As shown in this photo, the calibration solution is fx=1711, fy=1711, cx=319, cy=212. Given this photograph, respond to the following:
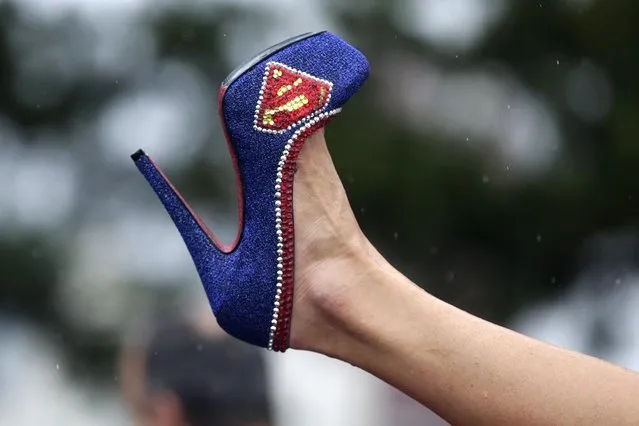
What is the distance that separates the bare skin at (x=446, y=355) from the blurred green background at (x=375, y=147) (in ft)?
9.41

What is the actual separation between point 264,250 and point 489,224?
364cm

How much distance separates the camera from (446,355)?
1.89 metres

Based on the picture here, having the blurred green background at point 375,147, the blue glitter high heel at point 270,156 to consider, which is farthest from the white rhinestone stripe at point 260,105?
the blurred green background at point 375,147

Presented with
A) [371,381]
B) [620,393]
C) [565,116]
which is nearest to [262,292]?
[620,393]

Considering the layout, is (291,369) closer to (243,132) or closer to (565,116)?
(565,116)

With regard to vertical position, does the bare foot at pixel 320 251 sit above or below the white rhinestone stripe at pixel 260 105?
below

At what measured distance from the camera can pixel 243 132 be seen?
208cm

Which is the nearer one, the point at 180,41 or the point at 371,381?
the point at 371,381

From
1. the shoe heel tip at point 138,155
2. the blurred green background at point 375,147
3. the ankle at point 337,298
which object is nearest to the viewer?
the ankle at point 337,298

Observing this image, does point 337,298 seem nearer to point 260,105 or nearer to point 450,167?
point 260,105

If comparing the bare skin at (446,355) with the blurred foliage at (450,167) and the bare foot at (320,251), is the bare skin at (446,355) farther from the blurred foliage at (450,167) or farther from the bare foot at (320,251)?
the blurred foliage at (450,167)

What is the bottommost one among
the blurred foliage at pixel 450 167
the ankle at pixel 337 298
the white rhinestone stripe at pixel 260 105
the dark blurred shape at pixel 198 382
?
the blurred foliage at pixel 450 167

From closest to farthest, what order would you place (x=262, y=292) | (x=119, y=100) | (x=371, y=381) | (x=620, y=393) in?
(x=620, y=393) < (x=262, y=292) < (x=371, y=381) < (x=119, y=100)

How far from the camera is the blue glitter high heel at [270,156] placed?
2066 mm
